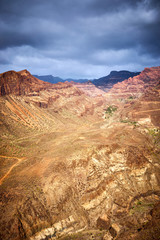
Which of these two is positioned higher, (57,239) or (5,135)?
(5,135)

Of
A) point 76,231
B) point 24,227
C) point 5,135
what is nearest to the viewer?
point 24,227

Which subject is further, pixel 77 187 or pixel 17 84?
pixel 17 84

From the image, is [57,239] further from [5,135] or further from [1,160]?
[5,135]

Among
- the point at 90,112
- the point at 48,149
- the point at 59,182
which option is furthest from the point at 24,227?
the point at 90,112

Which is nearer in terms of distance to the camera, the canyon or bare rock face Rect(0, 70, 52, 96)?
the canyon

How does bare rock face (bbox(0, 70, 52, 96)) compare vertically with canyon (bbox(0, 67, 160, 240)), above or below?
above

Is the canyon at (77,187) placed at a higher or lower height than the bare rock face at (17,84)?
lower

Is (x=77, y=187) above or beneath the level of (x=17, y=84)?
beneath

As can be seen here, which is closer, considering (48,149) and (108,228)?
(108,228)

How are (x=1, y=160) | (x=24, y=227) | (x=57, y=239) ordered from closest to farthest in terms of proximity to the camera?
(x=24, y=227) < (x=57, y=239) < (x=1, y=160)

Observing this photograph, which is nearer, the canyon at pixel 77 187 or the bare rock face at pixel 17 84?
the canyon at pixel 77 187

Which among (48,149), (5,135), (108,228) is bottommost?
(108,228)
